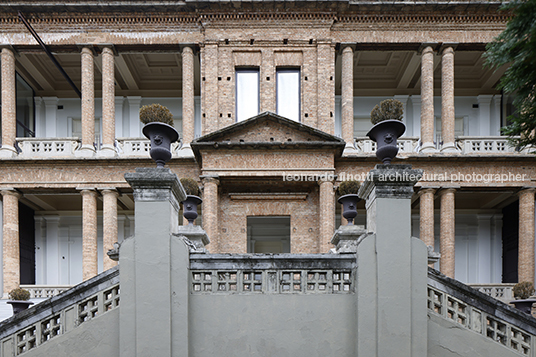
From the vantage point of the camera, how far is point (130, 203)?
17.5 metres

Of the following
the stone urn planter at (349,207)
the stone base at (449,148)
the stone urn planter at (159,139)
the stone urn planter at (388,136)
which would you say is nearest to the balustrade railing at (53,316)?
the stone urn planter at (159,139)

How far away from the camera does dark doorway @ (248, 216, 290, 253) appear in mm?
18497

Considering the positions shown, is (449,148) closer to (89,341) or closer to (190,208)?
(190,208)

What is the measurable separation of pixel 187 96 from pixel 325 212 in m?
7.23

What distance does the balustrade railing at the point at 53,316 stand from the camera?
4770 mm

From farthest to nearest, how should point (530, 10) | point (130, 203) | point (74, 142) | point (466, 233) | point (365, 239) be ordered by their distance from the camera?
1. point (466, 233)
2. point (130, 203)
3. point (74, 142)
4. point (365, 239)
5. point (530, 10)

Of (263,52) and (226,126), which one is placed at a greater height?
(263,52)

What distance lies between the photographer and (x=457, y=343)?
186 inches

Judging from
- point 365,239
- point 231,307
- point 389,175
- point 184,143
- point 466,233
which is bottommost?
point 466,233

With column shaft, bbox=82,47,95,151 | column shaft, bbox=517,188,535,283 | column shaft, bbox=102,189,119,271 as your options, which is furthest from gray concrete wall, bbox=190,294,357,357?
column shaft, bbox=517,188,535,283

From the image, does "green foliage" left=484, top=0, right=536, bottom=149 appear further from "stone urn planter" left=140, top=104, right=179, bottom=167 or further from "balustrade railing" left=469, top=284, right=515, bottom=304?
"balustrade railing" left=469, top=284, right=515, bottom=304

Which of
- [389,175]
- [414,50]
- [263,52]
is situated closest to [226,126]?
[263,52]

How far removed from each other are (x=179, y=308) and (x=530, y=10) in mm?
5784

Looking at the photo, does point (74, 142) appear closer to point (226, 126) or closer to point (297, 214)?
point (226, 126)
